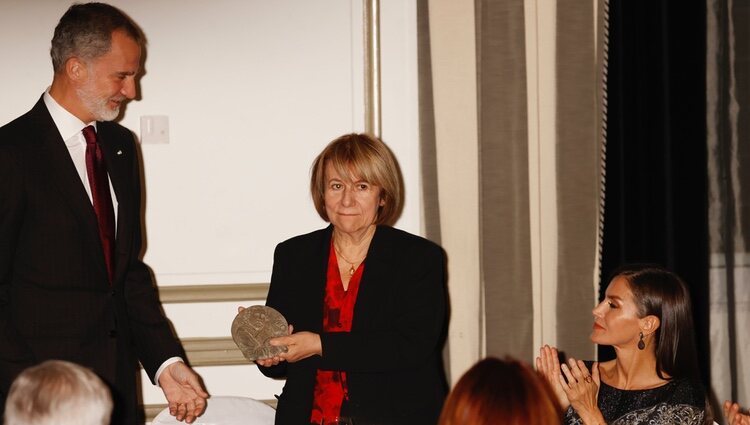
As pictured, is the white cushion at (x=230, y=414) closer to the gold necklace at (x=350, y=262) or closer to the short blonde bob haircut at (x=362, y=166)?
the gold necklace at (x=350, y=262)

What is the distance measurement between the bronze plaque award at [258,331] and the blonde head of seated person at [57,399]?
0.89 metres

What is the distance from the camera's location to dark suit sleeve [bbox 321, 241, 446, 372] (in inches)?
111

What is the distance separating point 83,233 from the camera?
2770 mm

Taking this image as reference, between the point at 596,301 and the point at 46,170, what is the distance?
9.05 ft

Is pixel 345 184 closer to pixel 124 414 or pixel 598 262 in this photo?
pixel 124 414

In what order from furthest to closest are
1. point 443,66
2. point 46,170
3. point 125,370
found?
point 443,66
point 125,370
point 46,170

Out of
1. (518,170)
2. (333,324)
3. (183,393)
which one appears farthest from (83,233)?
(518,170)

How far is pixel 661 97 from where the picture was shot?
4.43 meters

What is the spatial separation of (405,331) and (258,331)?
485 mm

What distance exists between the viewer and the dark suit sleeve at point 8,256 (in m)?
2.56

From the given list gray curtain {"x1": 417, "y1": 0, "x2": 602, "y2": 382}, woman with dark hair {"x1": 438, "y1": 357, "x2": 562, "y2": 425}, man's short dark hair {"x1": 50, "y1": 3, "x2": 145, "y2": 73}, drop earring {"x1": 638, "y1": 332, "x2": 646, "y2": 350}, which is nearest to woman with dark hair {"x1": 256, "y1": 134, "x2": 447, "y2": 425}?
drop earring {"x1": 638, "y1": 332, "x2": 646, "y2": 350}

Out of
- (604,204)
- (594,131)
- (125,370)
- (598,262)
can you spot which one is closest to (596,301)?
(598,262)

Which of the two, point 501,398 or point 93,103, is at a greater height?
point 93,103

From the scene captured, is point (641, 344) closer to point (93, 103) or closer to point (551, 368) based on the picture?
point (551, 368)
